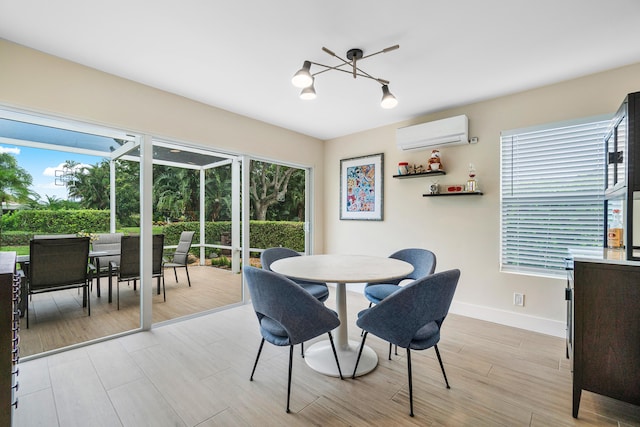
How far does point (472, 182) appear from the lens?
3.26 m

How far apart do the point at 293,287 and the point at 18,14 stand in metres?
2.55

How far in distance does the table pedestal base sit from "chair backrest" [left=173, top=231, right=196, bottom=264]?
219 cm

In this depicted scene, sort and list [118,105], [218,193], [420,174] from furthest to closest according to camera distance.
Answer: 1. [218,193]
2. [420,174]
3. [118,105]

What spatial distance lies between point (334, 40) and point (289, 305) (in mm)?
1929

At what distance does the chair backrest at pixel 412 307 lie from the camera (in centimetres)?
168

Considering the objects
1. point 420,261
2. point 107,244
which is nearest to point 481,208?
point 420,261

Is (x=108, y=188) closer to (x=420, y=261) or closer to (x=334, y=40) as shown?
(x=334, y=40)

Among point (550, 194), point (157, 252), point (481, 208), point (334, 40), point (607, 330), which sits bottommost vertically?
point (607, 330)

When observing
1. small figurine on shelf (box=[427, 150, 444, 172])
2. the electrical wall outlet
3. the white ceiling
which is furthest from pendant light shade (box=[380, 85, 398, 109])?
the electrical wall outlet

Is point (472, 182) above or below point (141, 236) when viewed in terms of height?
above

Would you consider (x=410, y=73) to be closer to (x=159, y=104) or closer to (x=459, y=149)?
(x=459, y=149)

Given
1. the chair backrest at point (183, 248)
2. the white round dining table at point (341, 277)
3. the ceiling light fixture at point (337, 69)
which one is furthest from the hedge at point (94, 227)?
the ceiling light fixture at point (337, 69)

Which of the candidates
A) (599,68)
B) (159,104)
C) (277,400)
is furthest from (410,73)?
(277,400)

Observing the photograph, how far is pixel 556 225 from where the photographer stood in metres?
2.93
